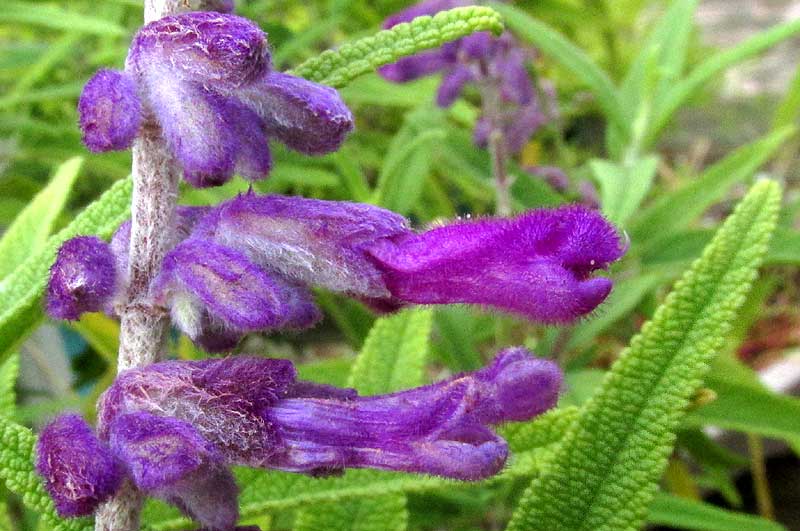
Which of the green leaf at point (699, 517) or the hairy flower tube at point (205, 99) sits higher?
the hairy flower tube at point (205, 99)

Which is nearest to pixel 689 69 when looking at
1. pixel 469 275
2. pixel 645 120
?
pixel 645 120

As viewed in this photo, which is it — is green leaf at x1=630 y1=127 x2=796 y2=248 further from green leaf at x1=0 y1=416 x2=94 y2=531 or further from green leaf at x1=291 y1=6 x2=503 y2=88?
green leaf at x1=0 y1=416 x2=94 y2=531

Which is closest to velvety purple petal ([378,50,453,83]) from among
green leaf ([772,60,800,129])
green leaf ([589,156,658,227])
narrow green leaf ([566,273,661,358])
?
green leaf ([589,156,658,227])

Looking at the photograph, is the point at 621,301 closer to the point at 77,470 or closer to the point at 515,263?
the point at 515,263

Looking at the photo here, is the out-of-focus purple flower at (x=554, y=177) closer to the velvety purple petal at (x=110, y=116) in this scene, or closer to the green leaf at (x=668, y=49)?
the green leaf at (x=668, y=49)

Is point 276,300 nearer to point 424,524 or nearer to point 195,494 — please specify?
point 195,494

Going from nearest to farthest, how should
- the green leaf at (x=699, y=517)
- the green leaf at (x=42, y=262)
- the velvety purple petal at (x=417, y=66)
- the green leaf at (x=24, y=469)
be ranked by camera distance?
1. the green leaf at (x=24, y=469)
2. the green leaf at (x=42, y=262)
3. the green leaf at (x=699, y=517)
4. the velvety purple petal at (x=417, y=66)

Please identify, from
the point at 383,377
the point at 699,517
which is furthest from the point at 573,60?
the point at 383,377

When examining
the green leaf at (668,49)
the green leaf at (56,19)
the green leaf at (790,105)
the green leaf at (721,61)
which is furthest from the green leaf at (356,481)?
the green leaf at (790,105)

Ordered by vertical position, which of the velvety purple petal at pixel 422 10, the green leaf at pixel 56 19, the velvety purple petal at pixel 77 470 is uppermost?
the velvety purple petal at pixel 422 10

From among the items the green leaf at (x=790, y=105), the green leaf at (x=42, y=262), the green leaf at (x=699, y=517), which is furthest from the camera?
the green leaf at (x=790, y=105)
